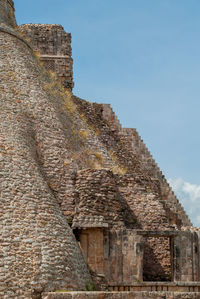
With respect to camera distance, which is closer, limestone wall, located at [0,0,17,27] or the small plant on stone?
the small plant on stone

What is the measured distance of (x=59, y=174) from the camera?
25.4 metres

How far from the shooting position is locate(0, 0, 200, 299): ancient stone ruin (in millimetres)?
20234

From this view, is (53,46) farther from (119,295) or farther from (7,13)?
(119,295)

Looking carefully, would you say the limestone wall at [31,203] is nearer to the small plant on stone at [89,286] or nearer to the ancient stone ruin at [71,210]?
the ancient stone ruin at [71,210]

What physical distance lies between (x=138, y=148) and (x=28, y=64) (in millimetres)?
7319

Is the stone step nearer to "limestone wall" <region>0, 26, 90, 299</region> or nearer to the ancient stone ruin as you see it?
the ancient stone ruin

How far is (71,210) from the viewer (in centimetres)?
2427

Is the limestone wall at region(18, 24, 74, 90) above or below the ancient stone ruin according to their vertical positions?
above

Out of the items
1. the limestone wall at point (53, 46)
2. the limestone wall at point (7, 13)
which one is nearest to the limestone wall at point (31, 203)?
the limestone wall at point (7, 13)

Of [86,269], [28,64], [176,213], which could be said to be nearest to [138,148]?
[176,213]

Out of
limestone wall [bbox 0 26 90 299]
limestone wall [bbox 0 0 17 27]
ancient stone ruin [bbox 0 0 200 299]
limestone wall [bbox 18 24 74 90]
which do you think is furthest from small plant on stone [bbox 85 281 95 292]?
limestone wall [bbox 0 0 17 27]

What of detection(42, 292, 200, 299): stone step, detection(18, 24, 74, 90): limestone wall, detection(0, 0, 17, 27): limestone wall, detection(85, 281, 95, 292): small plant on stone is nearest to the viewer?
detection(42, 292, 200, 299): stone step

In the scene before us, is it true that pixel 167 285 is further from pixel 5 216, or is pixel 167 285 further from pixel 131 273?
pixel 5 216

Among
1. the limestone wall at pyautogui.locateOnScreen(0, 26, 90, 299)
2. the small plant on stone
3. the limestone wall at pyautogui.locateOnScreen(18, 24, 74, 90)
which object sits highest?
the limestone wall at pyautogui.locateOnScreen(18, 24, 74, 90)
